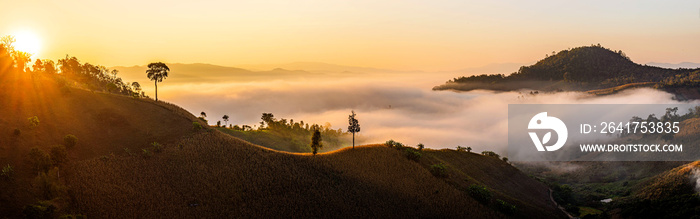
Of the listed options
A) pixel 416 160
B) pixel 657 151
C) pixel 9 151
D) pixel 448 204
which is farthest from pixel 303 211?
pixel 657 151

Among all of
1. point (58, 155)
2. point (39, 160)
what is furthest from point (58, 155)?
point (39, 160)

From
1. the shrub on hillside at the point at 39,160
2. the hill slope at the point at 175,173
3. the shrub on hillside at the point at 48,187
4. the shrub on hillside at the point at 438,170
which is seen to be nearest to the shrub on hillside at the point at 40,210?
the hill slope at the point at 175,173

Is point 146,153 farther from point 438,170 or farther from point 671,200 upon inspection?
point 671,200

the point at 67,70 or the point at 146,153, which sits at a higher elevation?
the point at 67,70

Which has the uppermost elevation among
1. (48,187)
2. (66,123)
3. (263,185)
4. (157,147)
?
(66,123)

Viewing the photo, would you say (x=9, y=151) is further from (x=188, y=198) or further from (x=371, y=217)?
(x=371, y=217)

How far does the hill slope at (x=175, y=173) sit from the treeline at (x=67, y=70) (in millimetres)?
3082

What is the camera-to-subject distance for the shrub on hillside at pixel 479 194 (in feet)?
243

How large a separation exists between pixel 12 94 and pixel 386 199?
222 feet

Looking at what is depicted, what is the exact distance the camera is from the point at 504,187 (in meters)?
95.6

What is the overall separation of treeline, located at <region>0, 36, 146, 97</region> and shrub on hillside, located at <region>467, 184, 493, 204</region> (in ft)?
255

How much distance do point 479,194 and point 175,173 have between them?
54555 millimetres

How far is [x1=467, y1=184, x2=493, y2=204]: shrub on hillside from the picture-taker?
74.1 meters

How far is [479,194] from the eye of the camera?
74.6 meters
